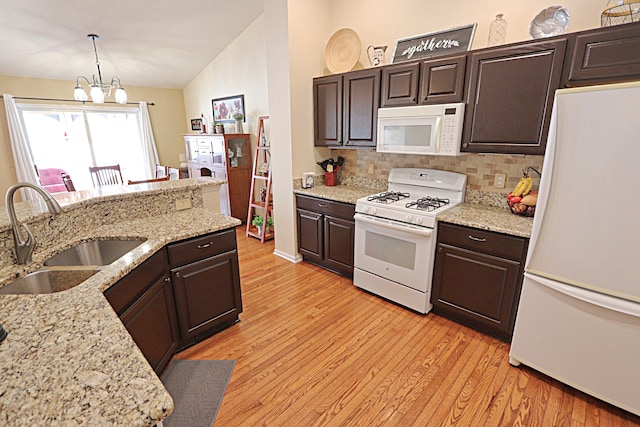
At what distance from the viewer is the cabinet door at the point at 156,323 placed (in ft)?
5.20

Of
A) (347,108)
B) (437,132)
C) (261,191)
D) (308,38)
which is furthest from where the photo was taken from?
(261,191)

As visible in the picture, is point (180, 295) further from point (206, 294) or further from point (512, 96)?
point (512, 96)

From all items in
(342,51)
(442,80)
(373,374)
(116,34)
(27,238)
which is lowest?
(373,374)

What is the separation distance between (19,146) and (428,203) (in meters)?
6.02

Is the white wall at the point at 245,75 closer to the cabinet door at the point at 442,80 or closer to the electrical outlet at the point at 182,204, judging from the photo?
the electrical outlet at the point at 182,204

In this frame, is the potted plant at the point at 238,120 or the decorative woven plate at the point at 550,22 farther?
the potted plant at the point at 238,120

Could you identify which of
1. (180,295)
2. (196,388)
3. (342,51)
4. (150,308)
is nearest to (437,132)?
(342,51)

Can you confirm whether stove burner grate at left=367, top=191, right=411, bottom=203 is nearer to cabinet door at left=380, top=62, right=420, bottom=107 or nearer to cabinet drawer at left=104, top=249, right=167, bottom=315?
cabinet door at left=380, top=62, right=420, bottom=107

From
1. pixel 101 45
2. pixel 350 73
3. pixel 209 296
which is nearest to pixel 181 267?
pixel 209 296

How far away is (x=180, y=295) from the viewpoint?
1.99m

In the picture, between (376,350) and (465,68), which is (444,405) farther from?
(465,68)

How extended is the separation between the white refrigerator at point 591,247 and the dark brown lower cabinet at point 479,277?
216mm

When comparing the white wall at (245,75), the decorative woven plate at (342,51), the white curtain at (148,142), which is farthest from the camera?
the white curtain at (148,142)

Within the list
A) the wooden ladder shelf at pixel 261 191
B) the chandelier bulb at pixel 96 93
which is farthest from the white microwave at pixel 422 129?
the chandelier bulb at pixel 96 93
